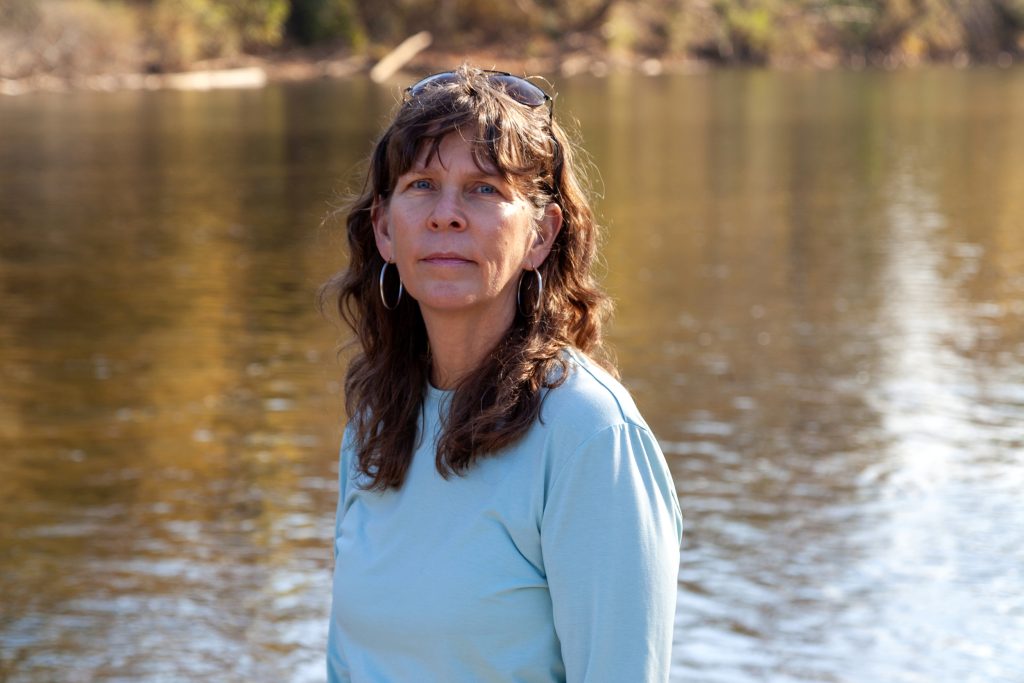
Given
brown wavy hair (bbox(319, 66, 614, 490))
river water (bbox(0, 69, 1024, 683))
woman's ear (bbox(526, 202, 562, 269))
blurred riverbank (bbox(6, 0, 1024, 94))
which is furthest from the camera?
blurred riverbank (bbox(6, 0, 1024, 94))

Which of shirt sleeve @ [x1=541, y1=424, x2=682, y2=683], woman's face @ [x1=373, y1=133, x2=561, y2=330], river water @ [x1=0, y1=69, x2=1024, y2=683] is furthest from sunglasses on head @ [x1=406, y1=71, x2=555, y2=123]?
shirt sleeve @ [x1=541, y1=424, x2=682, y2=683]

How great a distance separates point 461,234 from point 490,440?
1.15 ft

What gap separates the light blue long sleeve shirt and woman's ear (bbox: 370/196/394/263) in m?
0.31

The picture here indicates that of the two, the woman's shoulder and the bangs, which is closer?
the woman's shoulder

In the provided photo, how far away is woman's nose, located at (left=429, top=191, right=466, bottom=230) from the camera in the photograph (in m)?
2.26

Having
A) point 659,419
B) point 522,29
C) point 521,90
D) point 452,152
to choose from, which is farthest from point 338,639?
point 522,29

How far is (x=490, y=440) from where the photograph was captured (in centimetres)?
210

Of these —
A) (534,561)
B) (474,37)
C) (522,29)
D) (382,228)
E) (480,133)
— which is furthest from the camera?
(522,29)

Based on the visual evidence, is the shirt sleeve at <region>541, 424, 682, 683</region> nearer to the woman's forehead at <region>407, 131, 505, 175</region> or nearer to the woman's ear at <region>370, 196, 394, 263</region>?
the woman's forehead at <region>407, 131, 505, 175</region>

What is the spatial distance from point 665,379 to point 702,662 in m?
4.66

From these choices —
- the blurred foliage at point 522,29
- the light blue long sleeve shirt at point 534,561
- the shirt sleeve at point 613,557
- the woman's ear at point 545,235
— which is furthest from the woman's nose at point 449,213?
the blurred foliage at point 522,29

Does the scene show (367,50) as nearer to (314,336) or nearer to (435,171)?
(314,336)

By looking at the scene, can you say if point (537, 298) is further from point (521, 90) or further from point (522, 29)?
point (522, 29)

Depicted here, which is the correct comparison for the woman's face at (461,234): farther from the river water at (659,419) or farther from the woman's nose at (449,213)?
the river water at (659,419)
